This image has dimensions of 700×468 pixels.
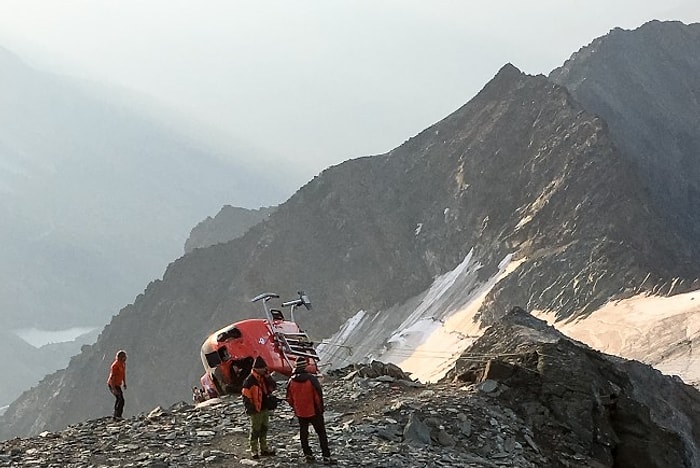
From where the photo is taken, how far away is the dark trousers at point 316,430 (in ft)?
45.0

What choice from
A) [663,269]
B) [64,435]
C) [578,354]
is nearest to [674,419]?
[578,354]

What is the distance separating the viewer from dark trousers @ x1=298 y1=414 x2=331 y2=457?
13.7 metres

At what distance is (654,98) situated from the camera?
401ft

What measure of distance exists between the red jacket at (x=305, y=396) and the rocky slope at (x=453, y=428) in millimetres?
1059

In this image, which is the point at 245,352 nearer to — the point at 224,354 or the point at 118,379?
the point at 224,354

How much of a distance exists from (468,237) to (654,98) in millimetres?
48863

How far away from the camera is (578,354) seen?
765 inches

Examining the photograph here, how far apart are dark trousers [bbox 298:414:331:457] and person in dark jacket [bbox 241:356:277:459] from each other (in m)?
0.84

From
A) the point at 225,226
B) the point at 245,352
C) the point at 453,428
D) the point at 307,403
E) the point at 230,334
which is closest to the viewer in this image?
the point at 307,403

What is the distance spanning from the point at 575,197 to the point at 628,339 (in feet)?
106

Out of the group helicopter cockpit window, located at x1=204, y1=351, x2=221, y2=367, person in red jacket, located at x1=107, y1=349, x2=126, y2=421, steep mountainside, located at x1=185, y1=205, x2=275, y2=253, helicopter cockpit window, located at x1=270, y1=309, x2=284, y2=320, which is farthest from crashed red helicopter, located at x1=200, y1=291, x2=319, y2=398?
steep mountainside, located at x1=185, y1=205, x2=275, y2=253

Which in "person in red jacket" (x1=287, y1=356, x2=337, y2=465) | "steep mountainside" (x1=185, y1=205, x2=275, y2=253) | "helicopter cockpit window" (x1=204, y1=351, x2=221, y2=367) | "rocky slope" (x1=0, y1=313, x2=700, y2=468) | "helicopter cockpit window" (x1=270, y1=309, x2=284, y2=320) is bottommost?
"rocky slope" (x1=0, y1=313, x2=700, y2=468)

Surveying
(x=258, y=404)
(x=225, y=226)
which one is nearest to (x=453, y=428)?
(x=258, y=404)

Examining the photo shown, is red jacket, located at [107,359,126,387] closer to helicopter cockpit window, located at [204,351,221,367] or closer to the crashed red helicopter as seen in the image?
the crashed red helicopter
